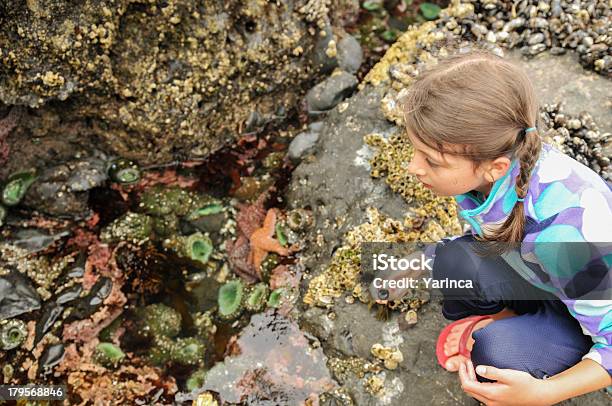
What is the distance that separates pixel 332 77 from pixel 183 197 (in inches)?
66.9

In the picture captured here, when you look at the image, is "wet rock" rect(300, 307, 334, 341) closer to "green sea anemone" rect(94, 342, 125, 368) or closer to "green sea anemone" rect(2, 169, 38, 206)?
"green sea anemone" rect(94, 342, 125, 368)

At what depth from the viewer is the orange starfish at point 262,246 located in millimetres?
4297

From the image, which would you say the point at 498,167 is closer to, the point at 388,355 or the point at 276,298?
the point at 388,355

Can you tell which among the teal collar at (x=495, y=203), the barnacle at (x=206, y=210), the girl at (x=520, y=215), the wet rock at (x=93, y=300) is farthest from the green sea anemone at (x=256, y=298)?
the teal collar at (x=495, y=203)

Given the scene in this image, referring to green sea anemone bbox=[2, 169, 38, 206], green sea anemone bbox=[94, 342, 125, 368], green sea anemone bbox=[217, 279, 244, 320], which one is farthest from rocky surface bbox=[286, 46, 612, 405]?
green sea anemone bbox=[2, 169, 38, 206]

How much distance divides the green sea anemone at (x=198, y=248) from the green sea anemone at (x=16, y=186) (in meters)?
1.34

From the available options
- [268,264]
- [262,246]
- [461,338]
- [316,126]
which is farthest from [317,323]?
[316,126]

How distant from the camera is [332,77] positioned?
5043mm

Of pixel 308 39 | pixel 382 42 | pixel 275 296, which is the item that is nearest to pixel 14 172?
pixel 275 296

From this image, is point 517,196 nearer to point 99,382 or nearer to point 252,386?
point 252,386

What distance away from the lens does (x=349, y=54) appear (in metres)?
5.20

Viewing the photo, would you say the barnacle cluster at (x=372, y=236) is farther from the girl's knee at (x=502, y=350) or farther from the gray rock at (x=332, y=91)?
the gray rock at (x=332, y=91)

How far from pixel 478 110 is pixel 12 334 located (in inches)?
136

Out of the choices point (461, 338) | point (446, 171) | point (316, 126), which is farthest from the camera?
point (316, 126)
